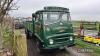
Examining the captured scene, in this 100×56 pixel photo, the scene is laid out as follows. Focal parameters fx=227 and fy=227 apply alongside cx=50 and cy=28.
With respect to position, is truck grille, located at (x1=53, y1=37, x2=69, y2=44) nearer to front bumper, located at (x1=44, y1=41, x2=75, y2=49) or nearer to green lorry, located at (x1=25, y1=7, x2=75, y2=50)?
green lorry, located at (x1=25, y1=7, x2=75, y2=50)

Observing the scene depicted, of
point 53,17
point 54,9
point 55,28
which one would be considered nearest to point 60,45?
point 55,28

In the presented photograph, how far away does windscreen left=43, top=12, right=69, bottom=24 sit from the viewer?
13492mm

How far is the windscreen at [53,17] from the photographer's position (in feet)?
44.3

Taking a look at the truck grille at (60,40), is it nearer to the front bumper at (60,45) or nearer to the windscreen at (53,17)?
the front bumper at (60,45)

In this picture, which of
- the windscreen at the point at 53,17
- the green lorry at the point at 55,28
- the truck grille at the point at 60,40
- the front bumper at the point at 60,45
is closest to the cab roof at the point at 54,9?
the green lorry at the point at 55,28

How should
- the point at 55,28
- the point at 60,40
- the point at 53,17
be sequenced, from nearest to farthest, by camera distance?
1. the point at 55,28
2. the point at 60,40
3. the point at 53,17

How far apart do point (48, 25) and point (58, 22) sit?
2.24ft

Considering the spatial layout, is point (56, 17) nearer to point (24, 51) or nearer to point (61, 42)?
point (61, 42)

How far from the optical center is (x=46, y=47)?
13.0m

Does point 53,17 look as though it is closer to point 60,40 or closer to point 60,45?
point 60,40

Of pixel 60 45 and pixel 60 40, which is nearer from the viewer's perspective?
pixel 60 45

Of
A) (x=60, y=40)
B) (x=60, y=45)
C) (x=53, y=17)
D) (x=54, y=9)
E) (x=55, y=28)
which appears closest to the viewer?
(x=55, y=28)

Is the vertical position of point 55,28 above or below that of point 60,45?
above

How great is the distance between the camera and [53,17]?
45.0 ft
